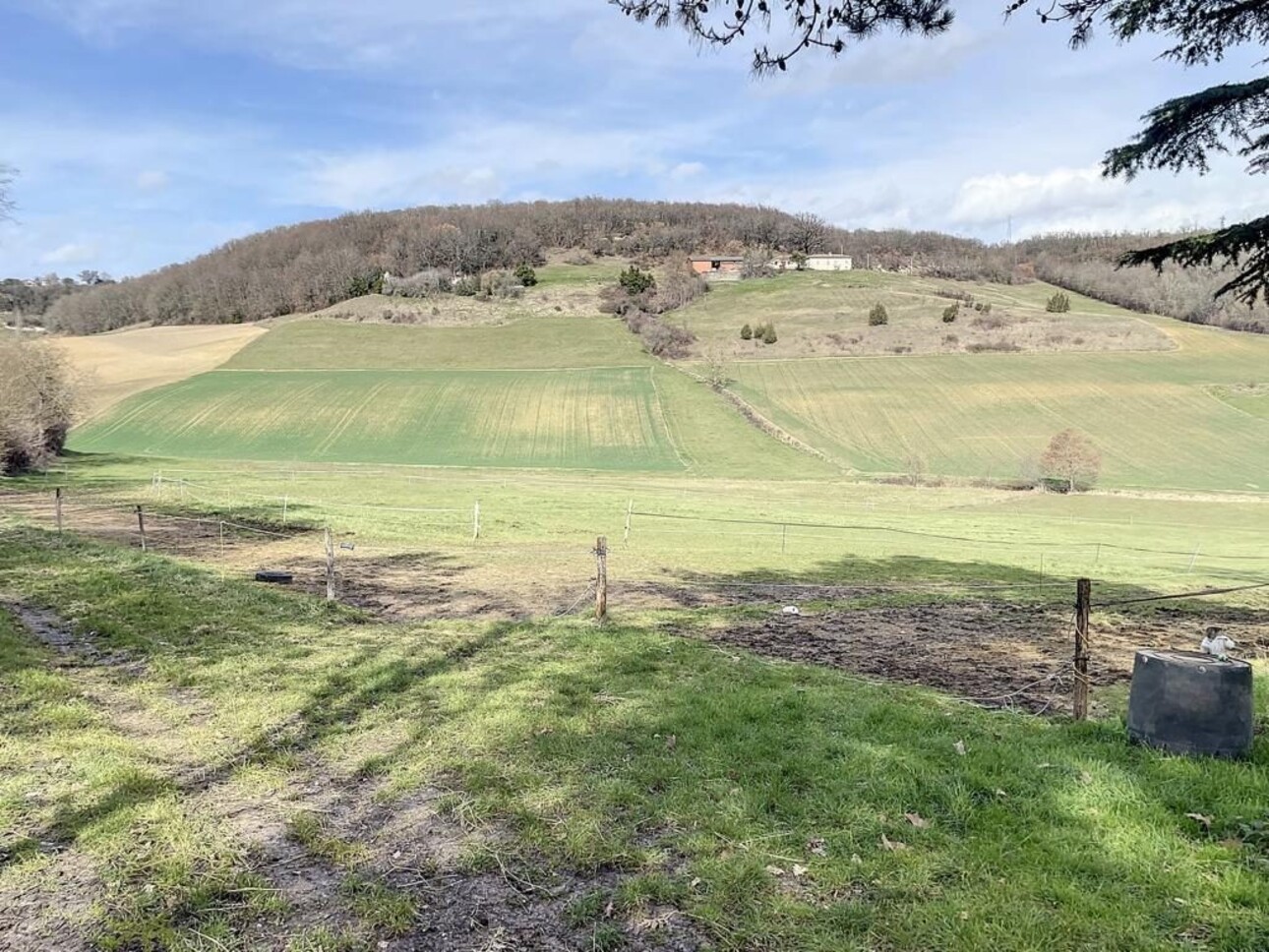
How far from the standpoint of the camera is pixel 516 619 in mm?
11883

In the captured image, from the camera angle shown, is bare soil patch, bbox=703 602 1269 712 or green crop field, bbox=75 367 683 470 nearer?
bare soil patch, bbox=703 602 1269 712

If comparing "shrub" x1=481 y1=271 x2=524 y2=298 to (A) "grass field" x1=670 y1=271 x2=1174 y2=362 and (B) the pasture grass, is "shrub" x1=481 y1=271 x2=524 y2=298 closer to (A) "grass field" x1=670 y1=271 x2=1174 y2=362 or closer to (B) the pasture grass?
(A) "grass field" x1=670 y1=271 x2=1174 y2=362

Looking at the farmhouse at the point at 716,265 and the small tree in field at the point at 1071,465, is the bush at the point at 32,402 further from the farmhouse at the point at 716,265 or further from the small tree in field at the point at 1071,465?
the farmhouse at the point at 716,265

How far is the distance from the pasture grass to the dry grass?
237 ft

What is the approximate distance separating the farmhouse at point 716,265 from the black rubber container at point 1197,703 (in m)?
128

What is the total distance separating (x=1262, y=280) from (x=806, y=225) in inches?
6405

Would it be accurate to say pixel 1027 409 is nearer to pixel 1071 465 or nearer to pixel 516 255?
pixel 1071 465

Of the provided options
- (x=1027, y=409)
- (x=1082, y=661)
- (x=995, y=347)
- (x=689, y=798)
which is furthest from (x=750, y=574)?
(x=995, y=347)

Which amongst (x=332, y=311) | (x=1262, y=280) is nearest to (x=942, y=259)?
(x=332, y=311)

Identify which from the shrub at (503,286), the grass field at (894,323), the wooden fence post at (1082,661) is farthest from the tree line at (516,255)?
the wooden fence post at (1082,661)

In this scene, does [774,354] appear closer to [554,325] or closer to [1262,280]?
[554,325]

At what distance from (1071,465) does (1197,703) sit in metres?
45.7

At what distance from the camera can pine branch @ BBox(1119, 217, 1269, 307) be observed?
862 cm

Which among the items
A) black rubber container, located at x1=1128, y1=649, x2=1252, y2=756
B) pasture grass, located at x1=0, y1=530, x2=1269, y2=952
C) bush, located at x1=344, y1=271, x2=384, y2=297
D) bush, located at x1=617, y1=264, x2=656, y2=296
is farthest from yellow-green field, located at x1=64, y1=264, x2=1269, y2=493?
black rubber container, located at x1=1128, y1=649, x2=1252, y2=756
